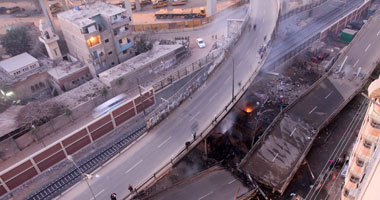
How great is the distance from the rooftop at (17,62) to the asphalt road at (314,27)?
39763mm

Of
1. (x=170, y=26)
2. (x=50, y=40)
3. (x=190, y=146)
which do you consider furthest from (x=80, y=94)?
(x=170, y=26)

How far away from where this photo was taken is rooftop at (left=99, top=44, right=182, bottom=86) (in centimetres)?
4769

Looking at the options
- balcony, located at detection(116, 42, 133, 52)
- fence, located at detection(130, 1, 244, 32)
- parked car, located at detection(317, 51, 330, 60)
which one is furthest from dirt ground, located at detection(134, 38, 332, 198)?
fence, located at detection(130, 1, 244, 32)

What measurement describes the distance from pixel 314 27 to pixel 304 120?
32.8 metres

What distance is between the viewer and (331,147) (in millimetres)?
36188

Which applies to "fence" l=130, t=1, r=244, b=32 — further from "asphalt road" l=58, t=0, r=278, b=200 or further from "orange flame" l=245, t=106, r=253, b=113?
"orange flame" l=245, t=106, r=253, b=113

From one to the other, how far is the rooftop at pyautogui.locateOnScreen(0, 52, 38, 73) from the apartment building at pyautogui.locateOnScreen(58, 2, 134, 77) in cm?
693

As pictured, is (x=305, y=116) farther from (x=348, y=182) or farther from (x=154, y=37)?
(x=154, y=37)

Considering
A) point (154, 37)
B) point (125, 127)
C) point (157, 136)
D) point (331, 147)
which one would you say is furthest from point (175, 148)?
point (154, 37)

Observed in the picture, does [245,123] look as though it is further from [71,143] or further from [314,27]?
[314,27]

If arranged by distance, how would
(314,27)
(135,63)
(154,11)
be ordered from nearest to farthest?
1. (135,63)
2. (314,27)
3. (154,11)

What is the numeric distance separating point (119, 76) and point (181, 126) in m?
18.8

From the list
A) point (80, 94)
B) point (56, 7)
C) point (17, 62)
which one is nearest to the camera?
point (80, 94)

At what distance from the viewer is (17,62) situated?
168 ft
